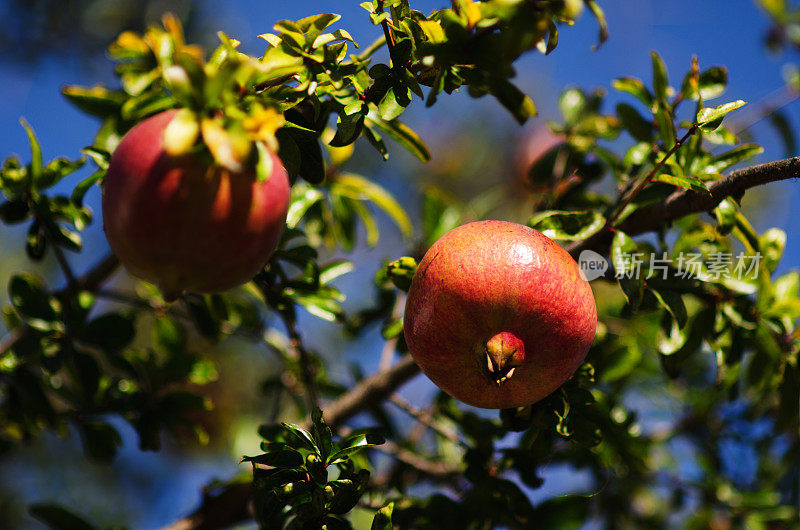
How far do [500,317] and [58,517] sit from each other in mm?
1448

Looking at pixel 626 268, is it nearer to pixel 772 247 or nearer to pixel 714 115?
pixel 714 115

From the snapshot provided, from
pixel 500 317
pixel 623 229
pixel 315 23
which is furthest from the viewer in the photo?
pixel 623 229

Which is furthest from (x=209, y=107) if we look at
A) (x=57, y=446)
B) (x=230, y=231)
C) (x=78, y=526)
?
(x=57, y=446)

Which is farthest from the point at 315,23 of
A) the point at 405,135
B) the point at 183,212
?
the point at 183,212

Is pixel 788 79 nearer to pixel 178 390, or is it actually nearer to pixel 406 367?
pixel 406 367

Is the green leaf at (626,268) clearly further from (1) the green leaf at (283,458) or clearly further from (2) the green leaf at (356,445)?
(1) the green leaf at (283,458)

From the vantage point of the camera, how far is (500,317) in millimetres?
1180

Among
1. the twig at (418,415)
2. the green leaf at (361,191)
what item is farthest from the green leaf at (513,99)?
the green leaf at (361,191)

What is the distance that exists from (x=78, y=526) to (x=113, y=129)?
1.13 m

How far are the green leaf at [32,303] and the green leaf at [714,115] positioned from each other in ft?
5.81

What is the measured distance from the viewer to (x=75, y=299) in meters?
1.89

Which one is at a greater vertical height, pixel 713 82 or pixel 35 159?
pixel 35 159

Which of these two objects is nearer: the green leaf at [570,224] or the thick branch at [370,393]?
the green leaf at [570,224]

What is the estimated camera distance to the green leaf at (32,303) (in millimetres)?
1821
